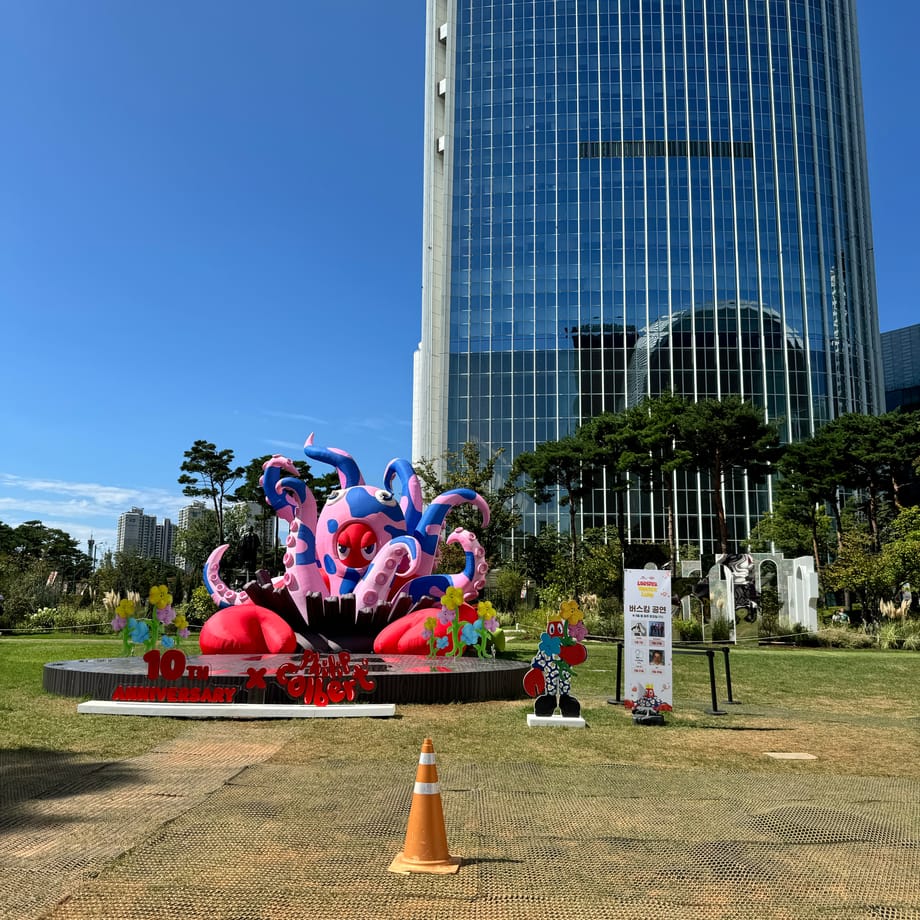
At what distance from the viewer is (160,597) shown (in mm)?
14992

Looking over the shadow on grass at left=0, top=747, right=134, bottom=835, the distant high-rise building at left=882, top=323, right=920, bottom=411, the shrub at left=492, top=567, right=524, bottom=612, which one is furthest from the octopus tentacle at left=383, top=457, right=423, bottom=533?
the distant high-rise building at left=882, top=323, right=920, bottom=411

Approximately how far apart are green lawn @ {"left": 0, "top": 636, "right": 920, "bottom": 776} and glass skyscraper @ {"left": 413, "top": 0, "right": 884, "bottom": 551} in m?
46.2

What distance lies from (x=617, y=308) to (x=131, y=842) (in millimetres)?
61785

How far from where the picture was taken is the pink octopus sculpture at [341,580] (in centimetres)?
1661

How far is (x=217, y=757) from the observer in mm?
8875

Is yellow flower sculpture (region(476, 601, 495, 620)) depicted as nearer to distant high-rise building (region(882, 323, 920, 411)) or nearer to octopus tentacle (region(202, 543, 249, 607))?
octopus tentacle (region(202, 543, 249, 607))

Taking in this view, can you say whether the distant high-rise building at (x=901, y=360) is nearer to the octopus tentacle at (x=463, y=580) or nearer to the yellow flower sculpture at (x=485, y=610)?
the octopus tentacle at (x=463, y=580)

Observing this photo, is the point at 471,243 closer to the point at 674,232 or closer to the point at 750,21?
the point at 674,232

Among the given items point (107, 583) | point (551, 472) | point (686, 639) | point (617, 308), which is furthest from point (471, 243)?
point (686, 639)

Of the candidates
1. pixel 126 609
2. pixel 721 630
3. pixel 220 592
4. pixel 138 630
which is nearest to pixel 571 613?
pixel 126 609

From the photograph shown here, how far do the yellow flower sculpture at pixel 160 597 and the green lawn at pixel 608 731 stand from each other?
233 centimetres

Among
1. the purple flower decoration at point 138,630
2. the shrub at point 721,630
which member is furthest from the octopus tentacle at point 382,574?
the shrub at point 721,630

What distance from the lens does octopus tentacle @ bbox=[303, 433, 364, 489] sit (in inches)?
784

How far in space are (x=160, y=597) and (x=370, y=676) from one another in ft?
15.8
